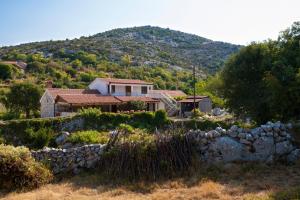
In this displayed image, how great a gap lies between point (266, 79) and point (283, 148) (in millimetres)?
5139

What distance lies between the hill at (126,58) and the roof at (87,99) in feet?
68.2

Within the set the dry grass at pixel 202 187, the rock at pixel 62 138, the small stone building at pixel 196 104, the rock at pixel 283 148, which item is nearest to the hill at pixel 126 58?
the small stone building at pixel 196 104

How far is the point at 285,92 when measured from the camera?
16.8 m

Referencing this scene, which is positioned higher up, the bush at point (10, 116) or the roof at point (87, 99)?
the roof at point (87, 99)

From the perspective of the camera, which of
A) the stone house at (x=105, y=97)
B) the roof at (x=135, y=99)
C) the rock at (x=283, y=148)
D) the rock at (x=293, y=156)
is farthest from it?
the roof at (x=135, y=99)

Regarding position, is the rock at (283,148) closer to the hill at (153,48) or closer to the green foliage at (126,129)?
the green foliage at (126,129)

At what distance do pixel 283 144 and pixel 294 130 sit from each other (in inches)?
33.8

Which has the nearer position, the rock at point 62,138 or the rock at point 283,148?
the rock at point 283,148

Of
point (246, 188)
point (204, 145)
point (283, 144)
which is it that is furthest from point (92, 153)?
point (283, 144)

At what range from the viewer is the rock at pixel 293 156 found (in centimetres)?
1338

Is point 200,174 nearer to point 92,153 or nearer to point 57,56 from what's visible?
point 92,153

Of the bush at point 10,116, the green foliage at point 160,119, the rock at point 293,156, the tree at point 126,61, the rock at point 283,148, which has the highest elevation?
the tree at point 126,61

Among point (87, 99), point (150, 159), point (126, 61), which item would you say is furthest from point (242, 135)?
point (126, 61)

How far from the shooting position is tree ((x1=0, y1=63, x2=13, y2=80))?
215 feet
